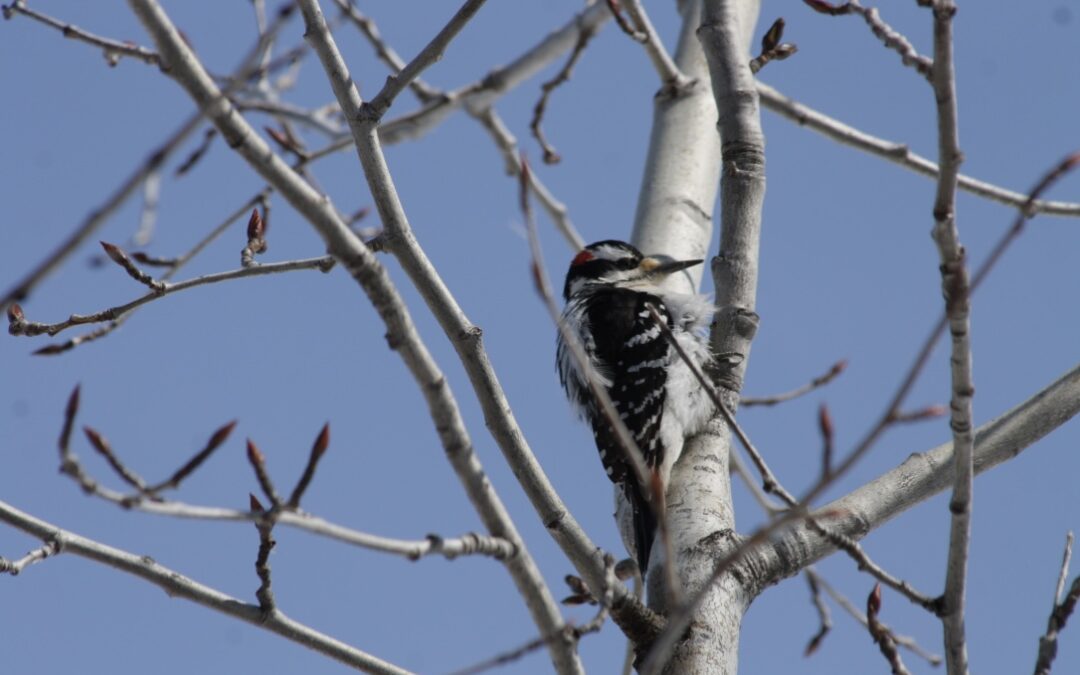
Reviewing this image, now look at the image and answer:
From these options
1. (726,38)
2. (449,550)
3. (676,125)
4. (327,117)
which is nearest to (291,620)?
(449,550)

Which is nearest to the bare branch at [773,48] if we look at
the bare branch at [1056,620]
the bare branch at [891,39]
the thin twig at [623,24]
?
the thin twig at [623,24]

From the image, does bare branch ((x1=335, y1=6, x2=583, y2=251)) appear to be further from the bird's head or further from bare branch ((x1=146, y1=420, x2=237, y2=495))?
bare branch ((x1=146, y1=420, x2=237, y2=495))

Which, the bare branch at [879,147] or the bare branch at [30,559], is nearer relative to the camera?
the bare branch at [30,559]

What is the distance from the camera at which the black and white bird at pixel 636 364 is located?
12.9 ft

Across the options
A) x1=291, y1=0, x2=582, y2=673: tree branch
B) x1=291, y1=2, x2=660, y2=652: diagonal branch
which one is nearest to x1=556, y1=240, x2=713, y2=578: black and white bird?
x1=291, y1=2, x2=660, y2=652: diagonal branch

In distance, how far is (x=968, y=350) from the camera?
86.9 inches

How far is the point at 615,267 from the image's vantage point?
5.56 metres

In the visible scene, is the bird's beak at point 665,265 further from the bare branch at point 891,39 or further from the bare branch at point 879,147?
the bare branch at point 891,39

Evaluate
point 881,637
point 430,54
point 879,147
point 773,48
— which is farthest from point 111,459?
point 879,147

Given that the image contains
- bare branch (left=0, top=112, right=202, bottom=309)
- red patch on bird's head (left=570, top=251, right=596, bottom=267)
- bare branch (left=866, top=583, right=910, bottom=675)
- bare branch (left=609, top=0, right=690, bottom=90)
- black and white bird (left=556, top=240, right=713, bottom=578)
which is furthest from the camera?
red patch on bird's head (left=570, top=251, right=596, bottom=267)

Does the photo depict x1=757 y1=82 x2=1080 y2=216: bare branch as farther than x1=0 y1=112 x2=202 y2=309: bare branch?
Yes

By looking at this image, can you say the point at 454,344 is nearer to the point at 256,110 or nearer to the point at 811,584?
the point at 811,584

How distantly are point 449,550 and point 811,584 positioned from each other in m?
3.01

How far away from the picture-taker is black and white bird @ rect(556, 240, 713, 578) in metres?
3.94
